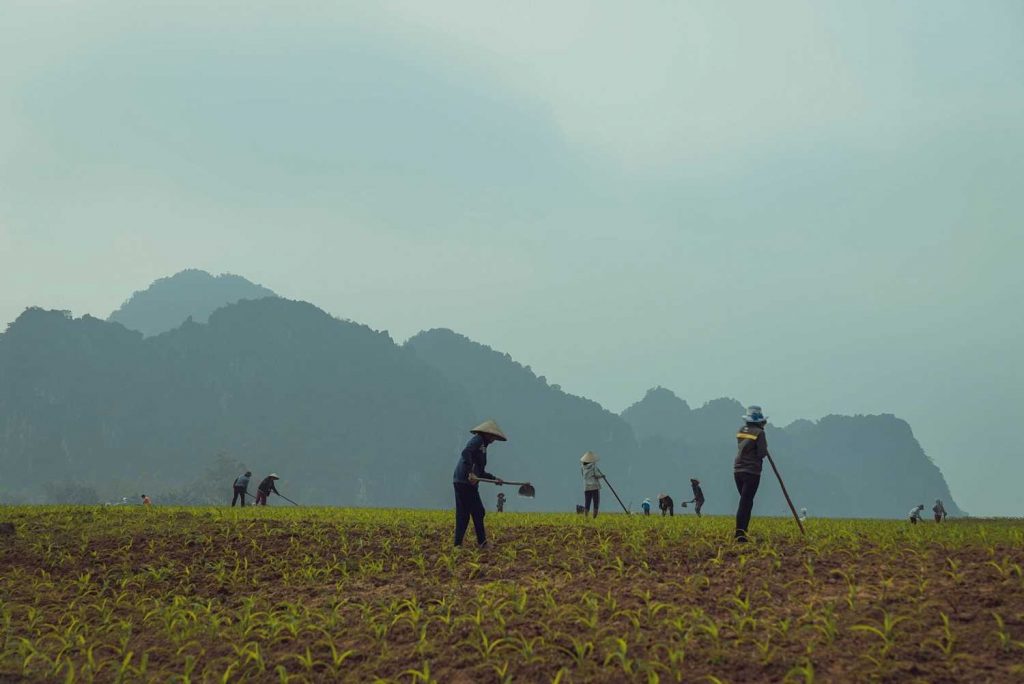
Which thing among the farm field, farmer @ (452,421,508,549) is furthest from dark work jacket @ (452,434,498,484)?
the farm field

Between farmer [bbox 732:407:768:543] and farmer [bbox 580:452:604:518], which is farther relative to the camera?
farmer [bbox 580:452:604:518]

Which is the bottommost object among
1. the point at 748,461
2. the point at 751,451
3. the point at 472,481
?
the point at 472,481

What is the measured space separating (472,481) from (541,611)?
497 cm

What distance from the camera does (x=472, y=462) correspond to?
1492 cm

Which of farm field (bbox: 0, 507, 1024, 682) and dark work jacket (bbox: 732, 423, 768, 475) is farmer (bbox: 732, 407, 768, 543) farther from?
farm field (bbox: 0, 507, 1024, 682)

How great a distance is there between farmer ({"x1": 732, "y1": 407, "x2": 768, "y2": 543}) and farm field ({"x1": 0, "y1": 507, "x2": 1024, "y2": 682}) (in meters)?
0.45

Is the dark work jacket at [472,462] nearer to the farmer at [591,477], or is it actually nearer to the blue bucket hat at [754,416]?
the blue bucket hat at [754,416]

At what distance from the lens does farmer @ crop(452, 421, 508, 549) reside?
48.4ft

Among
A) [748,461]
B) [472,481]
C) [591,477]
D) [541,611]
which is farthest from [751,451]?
[591,477]

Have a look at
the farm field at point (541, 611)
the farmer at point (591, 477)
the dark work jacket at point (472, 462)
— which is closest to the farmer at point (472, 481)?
the dark work jacket at point (472, 462)

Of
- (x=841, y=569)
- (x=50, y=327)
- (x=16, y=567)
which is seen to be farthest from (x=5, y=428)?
(x=841, y=569)

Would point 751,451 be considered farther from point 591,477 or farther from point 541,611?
point 591,477

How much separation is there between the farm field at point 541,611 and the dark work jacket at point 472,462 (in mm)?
1334

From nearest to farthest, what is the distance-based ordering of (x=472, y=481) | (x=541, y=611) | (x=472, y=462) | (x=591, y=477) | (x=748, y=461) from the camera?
(x=541, y=611) < (x=748, y=461) < (x=472, y=481) < (x=472, y=462) < (x=591, y=477)
